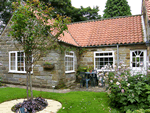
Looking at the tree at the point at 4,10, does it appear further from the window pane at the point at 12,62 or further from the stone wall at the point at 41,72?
the window pane at the point at 12,62

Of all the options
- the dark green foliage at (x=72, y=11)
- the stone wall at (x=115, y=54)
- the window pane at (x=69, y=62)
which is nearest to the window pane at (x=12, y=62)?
the window pane at (x=69, y=62)

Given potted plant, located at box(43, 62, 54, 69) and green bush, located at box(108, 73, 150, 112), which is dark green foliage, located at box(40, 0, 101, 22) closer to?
potted plant, located at box(43, 62, 54, 69)

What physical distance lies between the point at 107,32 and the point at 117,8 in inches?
542

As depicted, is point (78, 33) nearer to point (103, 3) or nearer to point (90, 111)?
point (90, 111)

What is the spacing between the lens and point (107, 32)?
10.6 metres

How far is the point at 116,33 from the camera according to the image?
10109 mm

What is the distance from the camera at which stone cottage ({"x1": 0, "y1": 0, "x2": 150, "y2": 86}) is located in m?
7.65

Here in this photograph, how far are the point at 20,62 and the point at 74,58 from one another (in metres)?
3.74

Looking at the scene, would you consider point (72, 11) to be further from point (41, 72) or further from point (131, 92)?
point (131, 92)

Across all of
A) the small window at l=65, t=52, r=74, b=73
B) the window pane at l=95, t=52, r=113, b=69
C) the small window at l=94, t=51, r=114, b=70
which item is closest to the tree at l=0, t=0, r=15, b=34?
the small window at l=65, t=52, r=74, b=73

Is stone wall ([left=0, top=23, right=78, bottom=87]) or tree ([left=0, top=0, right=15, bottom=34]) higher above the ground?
tree ([left=0, top=0, right=15, bottom=34])

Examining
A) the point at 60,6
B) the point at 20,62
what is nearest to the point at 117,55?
the point at 20,62

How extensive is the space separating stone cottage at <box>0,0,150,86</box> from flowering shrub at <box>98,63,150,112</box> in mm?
3753

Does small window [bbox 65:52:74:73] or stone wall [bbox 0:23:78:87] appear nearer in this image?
stone wall [bbox 0:23:78:87]
